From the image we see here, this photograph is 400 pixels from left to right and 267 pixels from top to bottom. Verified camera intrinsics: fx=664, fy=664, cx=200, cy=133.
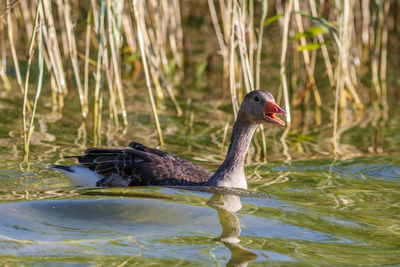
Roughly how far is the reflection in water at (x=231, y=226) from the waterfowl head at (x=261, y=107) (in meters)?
0.97

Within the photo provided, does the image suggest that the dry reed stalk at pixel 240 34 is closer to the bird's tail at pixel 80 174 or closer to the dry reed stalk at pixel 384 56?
the bird's tail at pixel 80 174

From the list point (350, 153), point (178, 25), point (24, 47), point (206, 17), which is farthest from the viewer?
point (206, 17)

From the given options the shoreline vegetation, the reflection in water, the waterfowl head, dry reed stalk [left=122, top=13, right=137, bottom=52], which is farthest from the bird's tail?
dry reed stalk [left=122, top=13, right=137, bottom=52]

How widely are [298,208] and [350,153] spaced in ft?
10.4

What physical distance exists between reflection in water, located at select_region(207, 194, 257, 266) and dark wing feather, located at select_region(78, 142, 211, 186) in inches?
21.3

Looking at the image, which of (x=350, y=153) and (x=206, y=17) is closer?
(x=350, y=153)

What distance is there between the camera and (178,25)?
14.1m

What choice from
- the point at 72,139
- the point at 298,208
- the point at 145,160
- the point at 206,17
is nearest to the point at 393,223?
the point at 298,208

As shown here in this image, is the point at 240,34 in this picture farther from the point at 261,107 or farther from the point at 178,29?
the point at 178,29

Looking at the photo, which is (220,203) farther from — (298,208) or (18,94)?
(18,94)

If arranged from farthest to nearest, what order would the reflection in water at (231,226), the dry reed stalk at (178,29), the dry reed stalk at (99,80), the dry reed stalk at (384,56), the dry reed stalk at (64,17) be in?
the dry reed stalk at (178,29)
the dry reed stalk at (384,56)
the dry reed stalk at (64,17)
the dry reed stalk at (99,80)
the reflection in water at (231,226)

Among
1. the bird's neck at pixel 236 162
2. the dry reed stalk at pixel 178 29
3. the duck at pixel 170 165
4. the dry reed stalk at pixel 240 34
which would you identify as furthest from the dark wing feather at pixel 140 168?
the dry reed stalk at pixel 178 29

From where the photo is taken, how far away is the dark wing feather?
7359mm

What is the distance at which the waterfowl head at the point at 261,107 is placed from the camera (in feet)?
23.9
